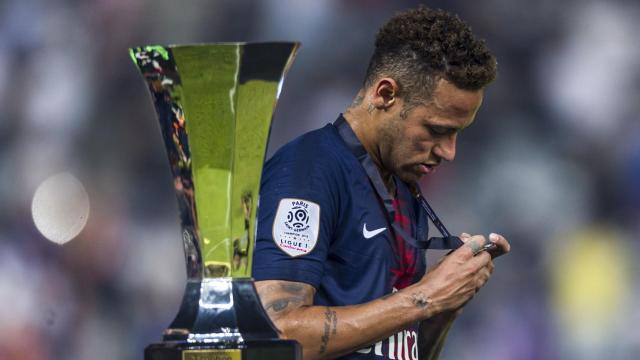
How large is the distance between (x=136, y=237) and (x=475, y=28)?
5.50ft

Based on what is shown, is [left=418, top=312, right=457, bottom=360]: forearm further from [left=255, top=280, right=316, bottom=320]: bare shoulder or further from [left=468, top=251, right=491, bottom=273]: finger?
[left=255, top=280, right=316, bottom=320]: bare shoulder

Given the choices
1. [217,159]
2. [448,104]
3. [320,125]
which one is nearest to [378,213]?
[448,104]

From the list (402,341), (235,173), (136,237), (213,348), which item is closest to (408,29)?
(402,341)

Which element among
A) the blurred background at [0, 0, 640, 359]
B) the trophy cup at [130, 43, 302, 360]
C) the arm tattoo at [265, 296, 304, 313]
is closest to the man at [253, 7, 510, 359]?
the arm tattoo at [265, 296, 304, 313]

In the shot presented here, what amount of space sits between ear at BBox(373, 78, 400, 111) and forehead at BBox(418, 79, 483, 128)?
73mm

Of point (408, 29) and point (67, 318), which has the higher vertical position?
point (408, 29)

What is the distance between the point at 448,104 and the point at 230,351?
42.9 inches

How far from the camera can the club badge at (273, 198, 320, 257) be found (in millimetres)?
2025

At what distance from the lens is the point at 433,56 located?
2236 mm

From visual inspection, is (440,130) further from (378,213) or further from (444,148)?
(378,213)

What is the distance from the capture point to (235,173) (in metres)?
1.38

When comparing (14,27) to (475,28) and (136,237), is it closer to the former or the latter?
(136,237)

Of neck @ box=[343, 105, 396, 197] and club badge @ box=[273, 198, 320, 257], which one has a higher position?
neck @ box=[343, 105, 396, 197]

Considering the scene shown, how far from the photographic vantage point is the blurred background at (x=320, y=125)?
4.22 metres
